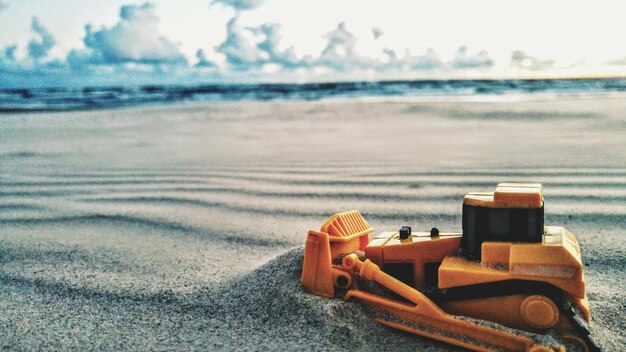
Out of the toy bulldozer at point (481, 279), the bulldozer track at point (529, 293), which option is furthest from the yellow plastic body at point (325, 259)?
the bulldozer track at point (529, 293)

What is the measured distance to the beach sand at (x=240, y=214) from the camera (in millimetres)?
1620

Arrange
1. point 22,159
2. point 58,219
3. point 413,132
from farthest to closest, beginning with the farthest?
point 413,132, point 22,159, point 58,219

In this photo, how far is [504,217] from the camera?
1.49 metres

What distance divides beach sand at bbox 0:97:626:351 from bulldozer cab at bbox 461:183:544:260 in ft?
1.06

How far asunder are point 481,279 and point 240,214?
180 centimetres

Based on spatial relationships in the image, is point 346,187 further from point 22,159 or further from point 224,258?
point 22,159

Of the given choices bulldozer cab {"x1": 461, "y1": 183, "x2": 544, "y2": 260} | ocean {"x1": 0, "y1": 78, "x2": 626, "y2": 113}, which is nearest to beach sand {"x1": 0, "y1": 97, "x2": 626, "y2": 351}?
bulldozer cab {"x1": 461, "y1": 183, "x2": 544, "y2": 260}

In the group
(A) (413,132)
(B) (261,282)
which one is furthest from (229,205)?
(A) (413,132)

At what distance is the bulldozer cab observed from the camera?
146 cm

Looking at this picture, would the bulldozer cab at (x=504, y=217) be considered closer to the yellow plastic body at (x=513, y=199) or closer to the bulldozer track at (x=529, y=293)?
the yellow plastic body at (x=513, y=199)

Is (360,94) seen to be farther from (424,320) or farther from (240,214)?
(424,320)

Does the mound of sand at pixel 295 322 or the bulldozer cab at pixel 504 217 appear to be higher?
the bulldozer cab at pixel 504 217

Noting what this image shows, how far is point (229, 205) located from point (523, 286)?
2089mm

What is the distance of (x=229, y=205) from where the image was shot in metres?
3.23
